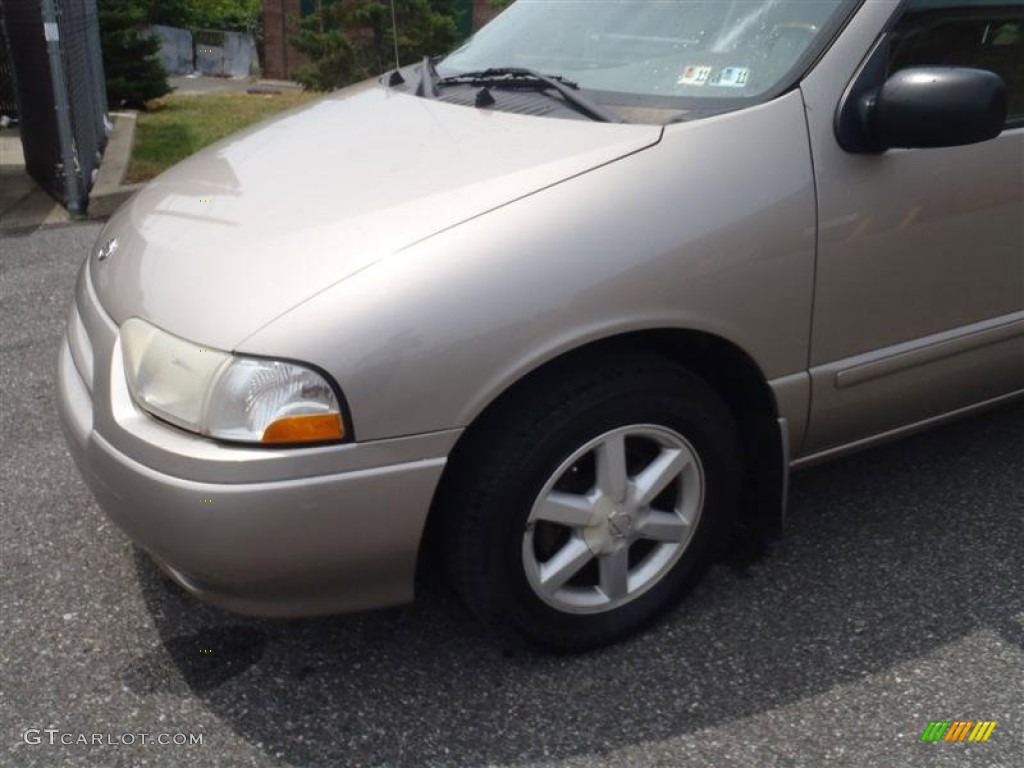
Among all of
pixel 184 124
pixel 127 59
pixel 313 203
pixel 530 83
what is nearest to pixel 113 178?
pixel 184 124

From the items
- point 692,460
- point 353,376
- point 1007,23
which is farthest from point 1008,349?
point 353,376

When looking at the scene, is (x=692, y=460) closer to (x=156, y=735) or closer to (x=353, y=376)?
(x=353, y=376)

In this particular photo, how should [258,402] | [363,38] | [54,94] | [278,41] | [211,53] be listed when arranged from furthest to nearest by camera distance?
[211,53]
[278,41]
[363,38]
[54,94]
[258,402]

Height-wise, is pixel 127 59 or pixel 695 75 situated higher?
pixel 695 75

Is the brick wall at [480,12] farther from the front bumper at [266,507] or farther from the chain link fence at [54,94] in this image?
the front bumper at [266,507]

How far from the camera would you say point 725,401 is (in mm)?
2658

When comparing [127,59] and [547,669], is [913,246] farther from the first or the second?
[127,59]

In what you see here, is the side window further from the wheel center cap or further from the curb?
the curb

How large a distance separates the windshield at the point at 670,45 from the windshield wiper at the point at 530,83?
73mm

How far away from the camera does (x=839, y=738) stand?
2.30 m

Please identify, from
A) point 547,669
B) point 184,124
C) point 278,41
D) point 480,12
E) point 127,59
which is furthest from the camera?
point 278,41

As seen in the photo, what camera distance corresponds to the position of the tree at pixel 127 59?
11789 mm

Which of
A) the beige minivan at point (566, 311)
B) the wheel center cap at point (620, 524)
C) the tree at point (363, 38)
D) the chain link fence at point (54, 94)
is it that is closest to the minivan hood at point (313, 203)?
the beige minivan at point (566, 311)

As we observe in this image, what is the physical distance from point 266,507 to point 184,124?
380 inches
